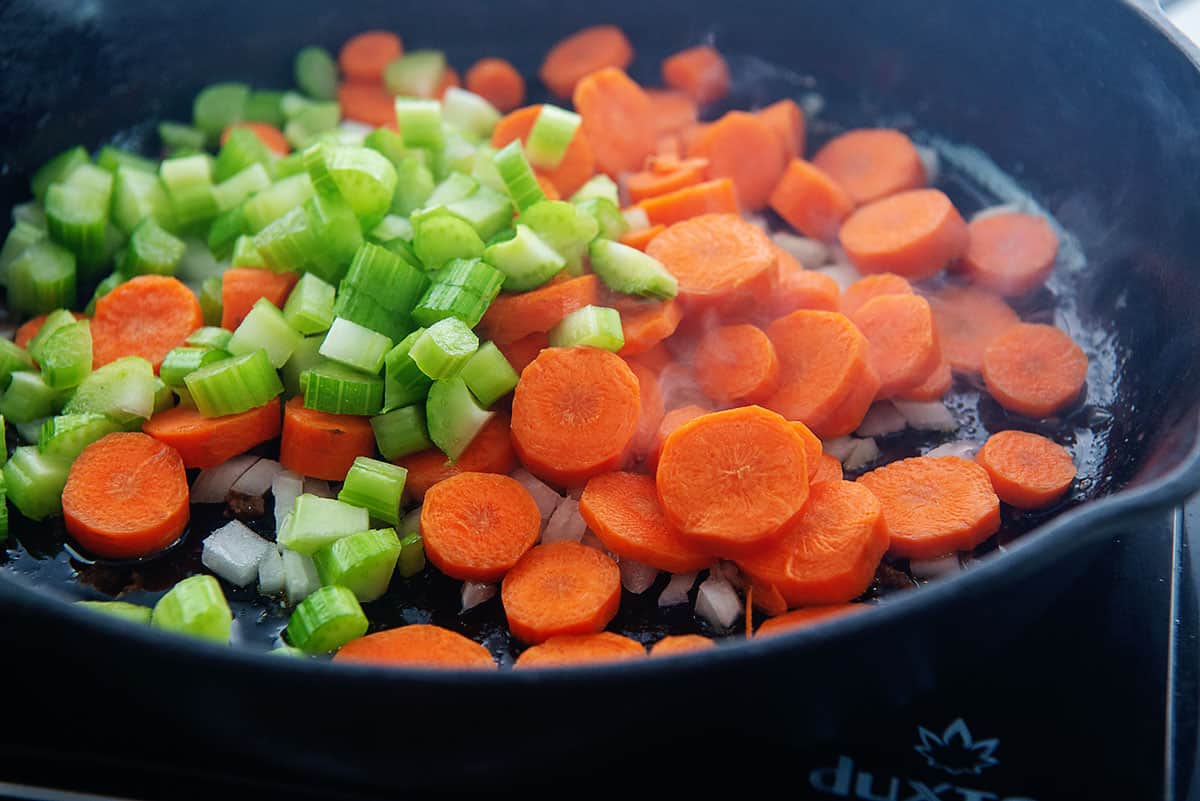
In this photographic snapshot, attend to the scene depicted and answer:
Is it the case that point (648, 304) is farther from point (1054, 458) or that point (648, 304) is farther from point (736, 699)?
point (736, 699)

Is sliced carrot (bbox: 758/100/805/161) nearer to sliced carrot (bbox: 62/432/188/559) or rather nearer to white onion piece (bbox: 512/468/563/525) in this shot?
white onion piece (bbox: 512/468/563/525)

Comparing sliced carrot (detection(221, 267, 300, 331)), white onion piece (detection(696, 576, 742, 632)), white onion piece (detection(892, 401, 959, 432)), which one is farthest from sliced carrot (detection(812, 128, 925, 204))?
sliced carrot (detection(221, 267, 300, 331))

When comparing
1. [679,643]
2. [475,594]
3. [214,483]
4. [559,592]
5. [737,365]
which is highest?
[737,365]

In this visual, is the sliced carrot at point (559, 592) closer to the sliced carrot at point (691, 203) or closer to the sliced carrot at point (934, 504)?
the sliced carrot at point (934, 504)

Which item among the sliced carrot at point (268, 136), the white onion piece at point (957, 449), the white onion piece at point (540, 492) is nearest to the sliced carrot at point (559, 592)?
the white onion piece at point (540, 492)

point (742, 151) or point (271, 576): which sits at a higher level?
point (742, 151)

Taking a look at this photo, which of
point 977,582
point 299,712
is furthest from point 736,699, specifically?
point 299,712

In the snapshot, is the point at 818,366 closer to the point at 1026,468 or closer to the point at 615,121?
the point at 1026,468

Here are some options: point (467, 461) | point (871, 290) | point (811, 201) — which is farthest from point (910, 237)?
point (467, 461)
